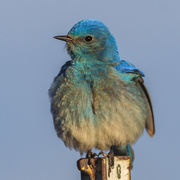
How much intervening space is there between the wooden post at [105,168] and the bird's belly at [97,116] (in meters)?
1.87

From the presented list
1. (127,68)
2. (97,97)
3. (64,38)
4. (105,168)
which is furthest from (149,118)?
(105,168)

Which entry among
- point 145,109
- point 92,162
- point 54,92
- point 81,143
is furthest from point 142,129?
point 92,162

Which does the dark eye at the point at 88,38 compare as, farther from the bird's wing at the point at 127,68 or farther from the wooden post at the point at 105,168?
the wooden post at the point at 105,168

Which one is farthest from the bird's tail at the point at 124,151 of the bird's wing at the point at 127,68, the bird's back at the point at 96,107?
the bird's wing at the point at 127,68

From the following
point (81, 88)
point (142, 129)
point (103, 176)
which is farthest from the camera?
point (142, 129)

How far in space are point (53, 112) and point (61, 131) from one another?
0.36 m

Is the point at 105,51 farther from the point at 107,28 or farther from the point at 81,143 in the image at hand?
the point at 81,143

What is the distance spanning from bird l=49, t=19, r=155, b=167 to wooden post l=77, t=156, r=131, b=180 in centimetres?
191

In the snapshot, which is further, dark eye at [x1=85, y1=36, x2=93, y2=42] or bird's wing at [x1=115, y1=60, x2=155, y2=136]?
dark eye at [x1=85, y1=36, x2=93, y2=42]

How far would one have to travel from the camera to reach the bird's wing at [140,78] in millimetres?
7914

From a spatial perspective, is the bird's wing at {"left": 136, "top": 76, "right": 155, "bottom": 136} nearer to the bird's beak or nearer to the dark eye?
the dark eye

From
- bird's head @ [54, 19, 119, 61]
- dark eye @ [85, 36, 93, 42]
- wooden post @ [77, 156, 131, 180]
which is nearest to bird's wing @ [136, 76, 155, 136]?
bird's head @ [54, 19, 119, 61]

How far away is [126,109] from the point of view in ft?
24.7

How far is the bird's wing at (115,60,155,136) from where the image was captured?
791cm
